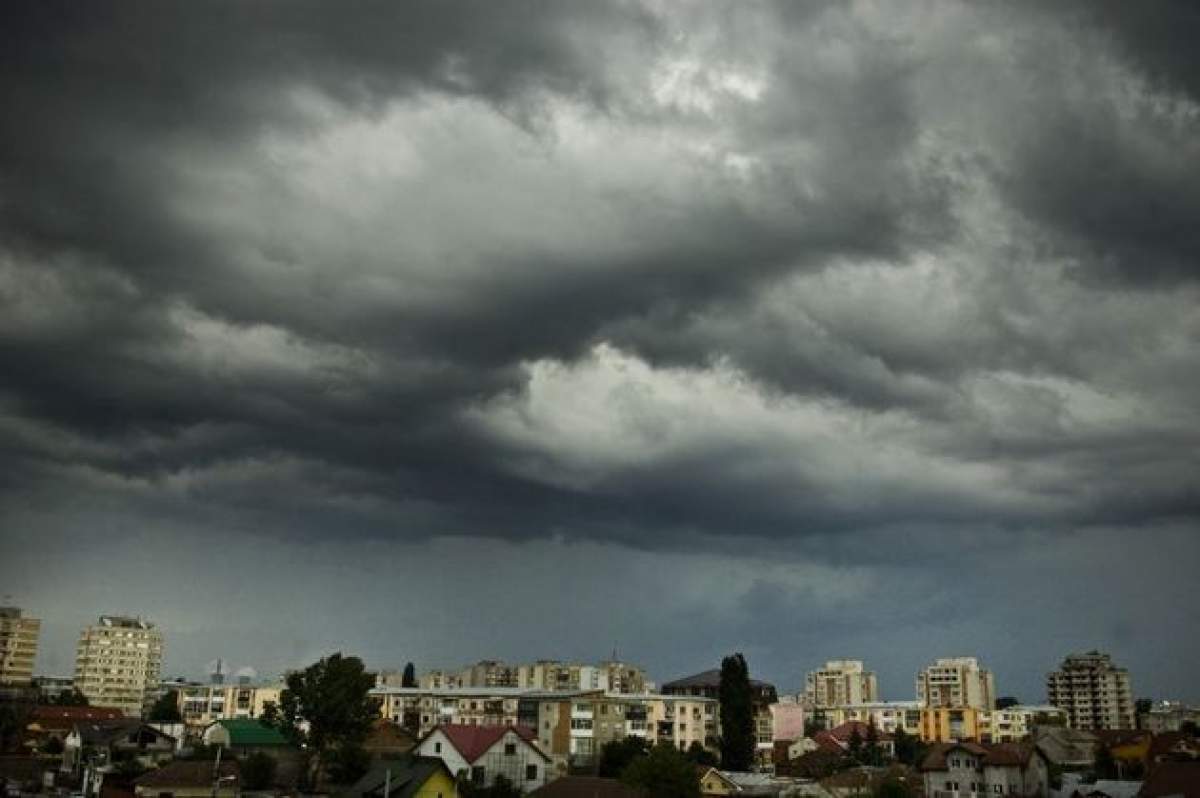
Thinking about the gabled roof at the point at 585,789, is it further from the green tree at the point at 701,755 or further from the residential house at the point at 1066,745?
the residential house at the point at 1066,745

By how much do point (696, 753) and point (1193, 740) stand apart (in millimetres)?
60594

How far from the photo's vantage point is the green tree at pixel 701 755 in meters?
133

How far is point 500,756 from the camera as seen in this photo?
107312 millimetres

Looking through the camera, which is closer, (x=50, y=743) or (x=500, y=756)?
(x=500, y=756)

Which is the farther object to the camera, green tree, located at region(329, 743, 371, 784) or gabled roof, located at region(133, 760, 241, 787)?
green tree, located at region(329, 743, 371, 784)

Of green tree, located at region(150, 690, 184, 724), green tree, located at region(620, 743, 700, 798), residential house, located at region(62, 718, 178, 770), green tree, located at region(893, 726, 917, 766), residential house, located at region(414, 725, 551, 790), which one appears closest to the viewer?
green tree, located at region(620, 743, 700, 798)

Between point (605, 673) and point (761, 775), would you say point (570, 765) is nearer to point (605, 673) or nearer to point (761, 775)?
point (761, 775)

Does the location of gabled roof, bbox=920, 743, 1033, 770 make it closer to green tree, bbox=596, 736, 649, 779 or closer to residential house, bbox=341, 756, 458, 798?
green tree, bbox=596, 736, 649, 779

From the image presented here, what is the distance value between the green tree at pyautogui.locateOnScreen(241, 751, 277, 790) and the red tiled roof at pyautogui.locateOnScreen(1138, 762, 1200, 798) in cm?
7855

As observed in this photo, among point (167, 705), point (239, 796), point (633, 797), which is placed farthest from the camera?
point (167, 705)

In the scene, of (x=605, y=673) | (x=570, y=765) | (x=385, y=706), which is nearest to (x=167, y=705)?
(x=385, y=706)

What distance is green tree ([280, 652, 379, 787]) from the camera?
339 feet

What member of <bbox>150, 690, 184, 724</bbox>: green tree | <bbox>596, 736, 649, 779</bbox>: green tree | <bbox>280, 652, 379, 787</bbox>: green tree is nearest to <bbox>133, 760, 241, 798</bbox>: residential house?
<bbox>280, 652, 379, 787</bbox>: green tree

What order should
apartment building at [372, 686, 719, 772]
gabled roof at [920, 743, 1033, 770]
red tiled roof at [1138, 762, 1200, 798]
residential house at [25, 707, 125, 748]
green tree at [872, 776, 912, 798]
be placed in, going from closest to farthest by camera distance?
1. red tiled roof at [1138, 762, 1200, 798]
2. green tree at [872, 776, 912, 798]
3. gabled roof at [920, 743, 1033, 770]
4. apartment building at [372, 686, 719, 772]
5. residential house at [25, 707, 125, 748]
